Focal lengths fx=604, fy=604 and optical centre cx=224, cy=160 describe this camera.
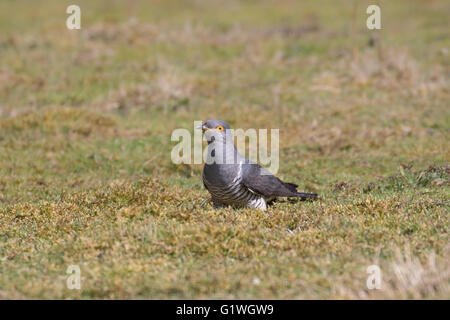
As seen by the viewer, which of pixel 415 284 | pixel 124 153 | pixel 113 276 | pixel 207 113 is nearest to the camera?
pixel 415 284

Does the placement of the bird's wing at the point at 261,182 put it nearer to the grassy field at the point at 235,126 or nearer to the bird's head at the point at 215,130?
the grassy field at the point at 235,126

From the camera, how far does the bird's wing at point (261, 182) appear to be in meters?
7.73

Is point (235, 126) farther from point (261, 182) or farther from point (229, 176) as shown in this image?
point (229, 176)

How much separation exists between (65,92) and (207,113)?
424 cm

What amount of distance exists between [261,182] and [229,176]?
1.76ft

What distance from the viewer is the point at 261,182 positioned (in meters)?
7.87

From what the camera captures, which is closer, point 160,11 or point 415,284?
point 415,284

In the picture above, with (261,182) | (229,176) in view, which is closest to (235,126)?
(261,182)

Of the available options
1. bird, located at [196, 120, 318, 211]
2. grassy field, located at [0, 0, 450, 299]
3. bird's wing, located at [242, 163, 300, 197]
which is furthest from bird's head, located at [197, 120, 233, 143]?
grassy field, located at [0, 0, 450, 299]

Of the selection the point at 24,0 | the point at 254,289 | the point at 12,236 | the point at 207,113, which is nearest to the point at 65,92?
the point at 207,113

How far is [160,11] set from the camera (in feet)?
93.1

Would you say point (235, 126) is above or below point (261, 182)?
above

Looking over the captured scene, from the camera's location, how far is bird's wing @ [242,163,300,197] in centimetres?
773
